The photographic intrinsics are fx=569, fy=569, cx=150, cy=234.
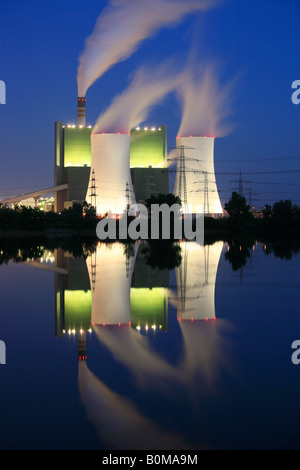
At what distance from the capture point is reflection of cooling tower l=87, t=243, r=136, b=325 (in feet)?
15.7

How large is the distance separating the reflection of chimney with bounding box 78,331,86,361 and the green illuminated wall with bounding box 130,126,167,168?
116 ft

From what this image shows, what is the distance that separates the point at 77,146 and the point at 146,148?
187 inches

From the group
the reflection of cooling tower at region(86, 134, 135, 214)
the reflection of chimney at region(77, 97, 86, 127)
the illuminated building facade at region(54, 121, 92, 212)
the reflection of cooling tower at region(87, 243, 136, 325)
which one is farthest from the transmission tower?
the reflection of cooling tower at region(87, 243, 136, 325)

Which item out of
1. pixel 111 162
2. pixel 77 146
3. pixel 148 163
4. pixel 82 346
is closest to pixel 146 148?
pixel 148 163

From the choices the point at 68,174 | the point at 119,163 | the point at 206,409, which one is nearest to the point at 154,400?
the point at 206,409

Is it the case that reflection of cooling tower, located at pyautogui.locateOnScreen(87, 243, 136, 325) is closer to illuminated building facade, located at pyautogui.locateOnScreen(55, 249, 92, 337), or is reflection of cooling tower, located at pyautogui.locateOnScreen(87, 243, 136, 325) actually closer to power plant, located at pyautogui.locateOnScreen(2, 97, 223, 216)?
illuminated building facade, located at pyautogui.locateOnScreen(55, 249, 92, 337)

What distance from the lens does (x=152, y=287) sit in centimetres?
682

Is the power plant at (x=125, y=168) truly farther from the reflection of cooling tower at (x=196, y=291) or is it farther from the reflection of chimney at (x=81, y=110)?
the reflection of cooling tower at (x=196, y=291)

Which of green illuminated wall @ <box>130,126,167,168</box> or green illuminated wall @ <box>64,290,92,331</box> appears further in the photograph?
green illuminated wall @ <box>130,126,167,168</box>

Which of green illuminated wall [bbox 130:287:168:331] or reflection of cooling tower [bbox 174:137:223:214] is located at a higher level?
reflection of cooling tower [bbox 174:137:223:214]

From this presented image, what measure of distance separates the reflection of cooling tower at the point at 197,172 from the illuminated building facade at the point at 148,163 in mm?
6207

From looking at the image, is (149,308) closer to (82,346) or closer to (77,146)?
(82,346)

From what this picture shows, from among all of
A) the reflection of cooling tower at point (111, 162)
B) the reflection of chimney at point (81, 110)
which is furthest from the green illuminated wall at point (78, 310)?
the reflection of chimney at point (81, 110)
